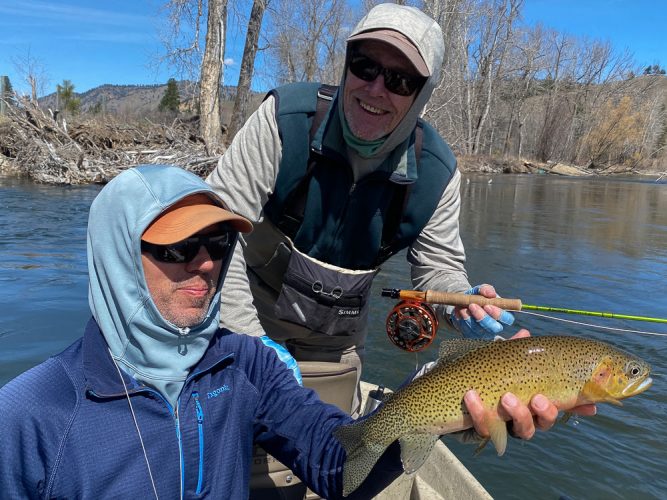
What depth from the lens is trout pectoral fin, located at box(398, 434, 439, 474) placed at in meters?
1.94

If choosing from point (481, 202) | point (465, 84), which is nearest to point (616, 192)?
point (481, 202)

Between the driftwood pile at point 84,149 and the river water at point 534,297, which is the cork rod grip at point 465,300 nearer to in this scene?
the river water at point 534,297

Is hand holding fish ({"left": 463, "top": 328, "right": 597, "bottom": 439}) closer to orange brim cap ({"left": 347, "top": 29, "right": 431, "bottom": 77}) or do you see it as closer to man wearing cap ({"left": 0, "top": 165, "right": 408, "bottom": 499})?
man wearing cap ({"left": 0, "top": 165, "right": 408, "bottom": 499})

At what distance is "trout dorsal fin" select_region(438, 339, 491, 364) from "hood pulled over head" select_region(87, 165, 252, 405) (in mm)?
1001

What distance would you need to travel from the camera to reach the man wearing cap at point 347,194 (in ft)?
9.07

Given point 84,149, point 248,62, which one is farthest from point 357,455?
point 248,62

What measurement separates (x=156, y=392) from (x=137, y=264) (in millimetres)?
452

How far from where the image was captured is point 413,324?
3.25 m

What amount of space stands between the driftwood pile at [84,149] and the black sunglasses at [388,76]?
16249 mm

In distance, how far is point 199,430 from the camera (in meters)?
1.96

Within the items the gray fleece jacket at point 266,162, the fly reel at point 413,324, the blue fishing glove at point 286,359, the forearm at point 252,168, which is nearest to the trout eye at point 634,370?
the gray fleece jacket at point 266,162

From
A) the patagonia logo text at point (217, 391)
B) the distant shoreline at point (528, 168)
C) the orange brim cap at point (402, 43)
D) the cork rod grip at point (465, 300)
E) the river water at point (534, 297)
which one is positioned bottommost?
the river water at point (534, 297)

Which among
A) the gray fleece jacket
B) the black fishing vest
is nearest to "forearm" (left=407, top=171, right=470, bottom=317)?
the gray fleece jacket

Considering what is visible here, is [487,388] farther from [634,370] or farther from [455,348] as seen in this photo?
[634,370]
